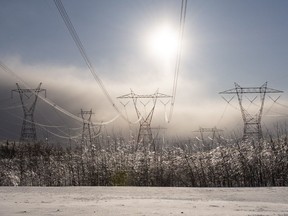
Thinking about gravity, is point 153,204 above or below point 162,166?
below

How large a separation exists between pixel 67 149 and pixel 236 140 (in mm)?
6160

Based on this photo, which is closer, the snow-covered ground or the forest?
the snow-covered ground

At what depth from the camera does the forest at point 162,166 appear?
1241 centimetres

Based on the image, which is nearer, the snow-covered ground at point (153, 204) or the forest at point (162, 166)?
the snow-covered ground at point (153, 204)

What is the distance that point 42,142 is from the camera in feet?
70.5

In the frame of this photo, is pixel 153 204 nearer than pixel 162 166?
Result: Yes

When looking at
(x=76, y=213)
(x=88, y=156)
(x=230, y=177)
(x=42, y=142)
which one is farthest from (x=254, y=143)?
(x=42, y=142)

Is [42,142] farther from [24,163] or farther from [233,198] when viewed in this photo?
[233,198]

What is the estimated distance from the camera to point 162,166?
13180mm

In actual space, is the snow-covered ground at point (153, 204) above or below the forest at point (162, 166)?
below

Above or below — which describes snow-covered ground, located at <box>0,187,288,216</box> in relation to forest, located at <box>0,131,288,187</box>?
below

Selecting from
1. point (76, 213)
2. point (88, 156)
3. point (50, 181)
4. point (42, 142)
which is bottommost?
point (76, 213)

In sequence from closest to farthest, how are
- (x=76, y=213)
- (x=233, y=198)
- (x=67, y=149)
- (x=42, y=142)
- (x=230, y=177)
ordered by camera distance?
(x=76, y=213), (x=233, y=198), (x=230, y=177), (x=67, y=149), (x=42, y=142)

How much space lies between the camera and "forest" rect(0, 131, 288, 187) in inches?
488
